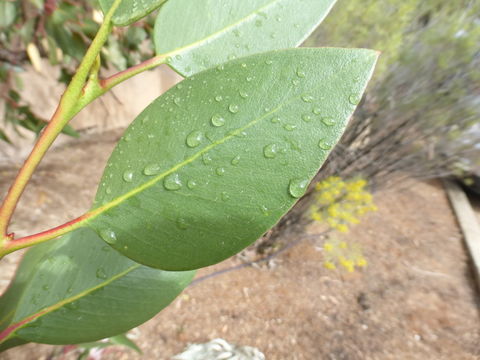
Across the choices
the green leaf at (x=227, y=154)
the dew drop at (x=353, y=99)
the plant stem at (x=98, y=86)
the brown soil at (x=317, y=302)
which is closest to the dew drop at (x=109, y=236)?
the green leaf at (x=227, y=154)

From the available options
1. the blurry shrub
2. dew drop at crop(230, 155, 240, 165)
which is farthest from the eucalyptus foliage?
the blurry shrub

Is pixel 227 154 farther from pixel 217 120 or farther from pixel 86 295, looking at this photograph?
pixel 86 295

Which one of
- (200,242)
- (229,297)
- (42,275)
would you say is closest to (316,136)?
(200,242)

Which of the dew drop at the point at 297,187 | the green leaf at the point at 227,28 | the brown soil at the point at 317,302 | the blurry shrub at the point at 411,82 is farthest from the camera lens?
the blurry shrub at the point at 411,82

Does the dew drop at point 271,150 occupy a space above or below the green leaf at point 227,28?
below

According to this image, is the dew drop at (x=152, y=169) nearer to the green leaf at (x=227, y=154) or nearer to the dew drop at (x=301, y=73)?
the green leaf at (x=227, y=154)

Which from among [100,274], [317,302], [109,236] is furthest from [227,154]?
[317,302]

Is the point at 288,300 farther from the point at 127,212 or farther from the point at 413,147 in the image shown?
the point at 127,212
